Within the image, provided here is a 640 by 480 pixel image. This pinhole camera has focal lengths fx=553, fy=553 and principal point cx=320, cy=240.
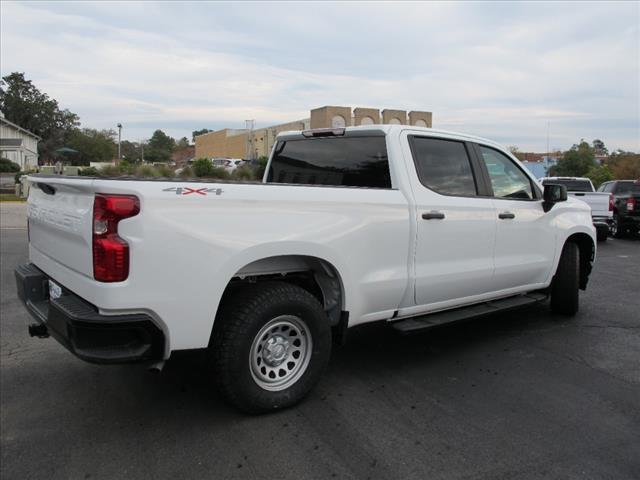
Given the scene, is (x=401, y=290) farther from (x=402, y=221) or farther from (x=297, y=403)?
(x=297, y=403)

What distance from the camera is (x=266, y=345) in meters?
3.63

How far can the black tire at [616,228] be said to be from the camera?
1559 centimetres

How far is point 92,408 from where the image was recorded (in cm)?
380

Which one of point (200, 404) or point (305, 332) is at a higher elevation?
point (305, 332)

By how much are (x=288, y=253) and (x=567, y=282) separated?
3.87m

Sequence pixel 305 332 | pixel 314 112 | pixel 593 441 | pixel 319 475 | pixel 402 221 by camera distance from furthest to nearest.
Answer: pixel 314 112 < pixel 402 221 < pixel 305 332 < pixel 593 441 < pixel 319 475

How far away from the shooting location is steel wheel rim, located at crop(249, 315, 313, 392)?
357 centimetres

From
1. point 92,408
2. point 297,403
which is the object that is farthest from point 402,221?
point 92,408

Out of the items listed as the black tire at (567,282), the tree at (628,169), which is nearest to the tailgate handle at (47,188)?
the black tire at (567,282)

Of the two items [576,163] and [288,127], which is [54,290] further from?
[576,163]

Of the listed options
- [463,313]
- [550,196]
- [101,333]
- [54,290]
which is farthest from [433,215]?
[54,290]

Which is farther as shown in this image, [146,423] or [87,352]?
[146,423]

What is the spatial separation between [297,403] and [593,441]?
187 centimetres

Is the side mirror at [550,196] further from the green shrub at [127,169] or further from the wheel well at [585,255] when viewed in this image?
the green shrub at [127,169]
